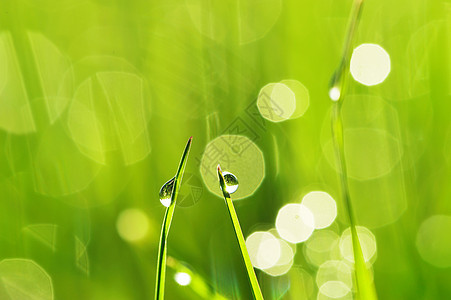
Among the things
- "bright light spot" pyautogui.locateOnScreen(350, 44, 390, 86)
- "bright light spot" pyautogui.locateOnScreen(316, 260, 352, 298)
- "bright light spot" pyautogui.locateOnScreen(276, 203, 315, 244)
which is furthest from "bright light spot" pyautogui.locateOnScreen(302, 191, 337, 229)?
"bright light spot" pyautogui.locateOnScreen(350, 44, 390, 86)

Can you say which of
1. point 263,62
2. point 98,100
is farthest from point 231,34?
point 98,100

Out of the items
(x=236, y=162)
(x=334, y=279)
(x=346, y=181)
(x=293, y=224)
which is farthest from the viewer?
(x=236, y=162)

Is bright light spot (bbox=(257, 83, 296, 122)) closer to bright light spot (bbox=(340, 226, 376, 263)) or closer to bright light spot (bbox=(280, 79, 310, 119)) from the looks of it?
bright light spot (bbox=(280, 79, 310, 119))

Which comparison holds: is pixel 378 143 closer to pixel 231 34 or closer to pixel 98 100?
pixel 231 34

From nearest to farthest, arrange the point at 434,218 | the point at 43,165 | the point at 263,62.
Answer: the point at 434,218 → the point at 43,165 → the point at 263,62

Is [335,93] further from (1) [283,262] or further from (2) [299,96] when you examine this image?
(2) [299,96]

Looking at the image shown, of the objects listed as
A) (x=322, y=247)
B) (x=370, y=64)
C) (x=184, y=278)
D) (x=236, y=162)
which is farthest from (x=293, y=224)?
(x=370, y=64)

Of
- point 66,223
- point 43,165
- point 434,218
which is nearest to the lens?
point 434,218
